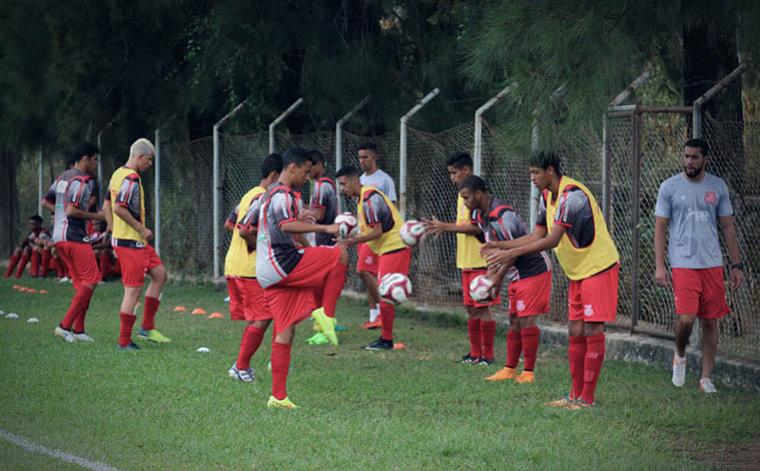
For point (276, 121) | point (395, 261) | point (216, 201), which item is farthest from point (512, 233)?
point (216, 201)

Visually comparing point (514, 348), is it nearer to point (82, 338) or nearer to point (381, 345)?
point (381, 345)

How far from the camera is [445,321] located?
1540 cm

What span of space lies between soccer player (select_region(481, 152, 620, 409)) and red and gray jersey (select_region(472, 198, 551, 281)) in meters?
1.04

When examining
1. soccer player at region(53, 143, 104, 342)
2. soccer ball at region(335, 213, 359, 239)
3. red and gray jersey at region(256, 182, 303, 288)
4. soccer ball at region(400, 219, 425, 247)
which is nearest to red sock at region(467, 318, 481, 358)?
soccer ball at region(400, 219, 425, 247)

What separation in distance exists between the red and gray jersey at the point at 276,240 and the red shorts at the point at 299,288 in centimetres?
6

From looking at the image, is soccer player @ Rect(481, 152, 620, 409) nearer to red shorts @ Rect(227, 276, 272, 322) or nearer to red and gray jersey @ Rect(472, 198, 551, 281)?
red and gray jersey @ Rect(472, 198, 551, 281)

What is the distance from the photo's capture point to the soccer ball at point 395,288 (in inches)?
462

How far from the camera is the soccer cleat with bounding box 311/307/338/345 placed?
13.4 metres

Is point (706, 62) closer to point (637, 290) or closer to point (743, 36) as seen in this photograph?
point (637, 290)

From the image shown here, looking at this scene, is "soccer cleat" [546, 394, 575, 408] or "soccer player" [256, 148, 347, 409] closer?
"soccer player" [256, 148, 347, 409]

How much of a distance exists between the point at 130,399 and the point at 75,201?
14.1 feet

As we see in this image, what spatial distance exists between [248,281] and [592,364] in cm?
361

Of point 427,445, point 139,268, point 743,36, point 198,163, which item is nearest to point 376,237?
point 139,268

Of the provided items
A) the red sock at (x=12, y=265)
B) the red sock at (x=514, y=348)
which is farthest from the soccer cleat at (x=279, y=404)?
the red sock at (x=12, y=265)
